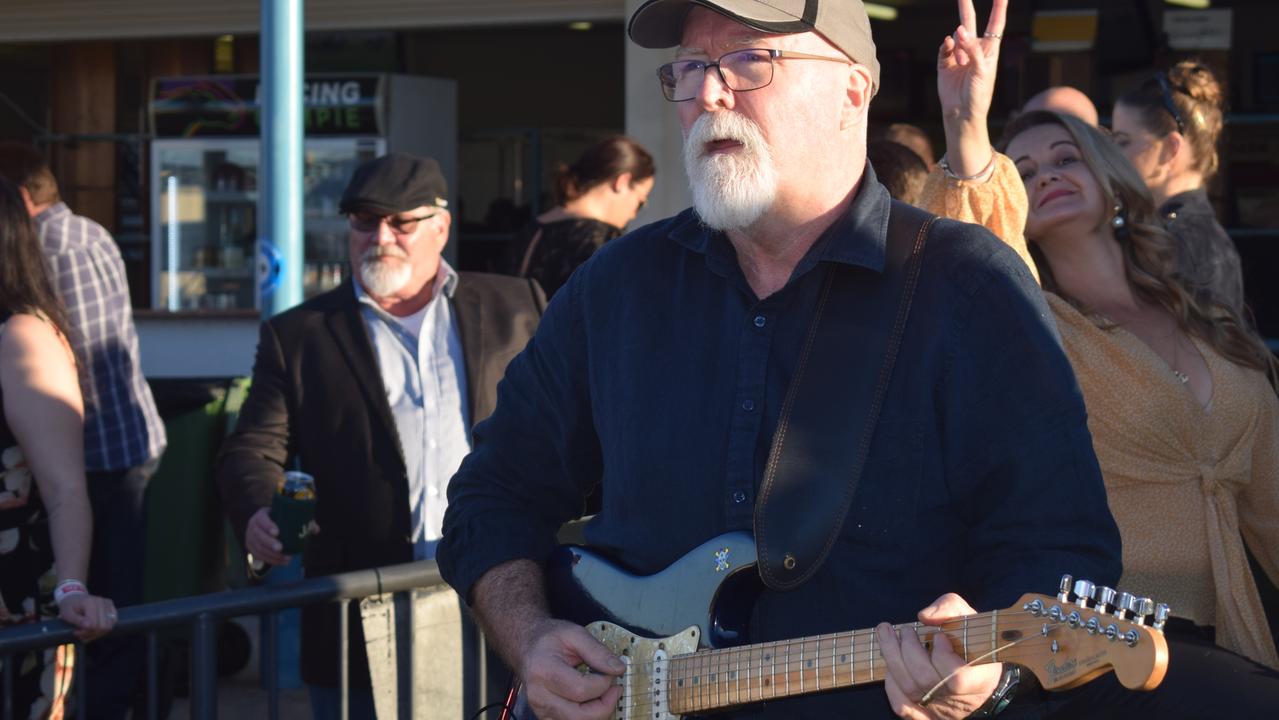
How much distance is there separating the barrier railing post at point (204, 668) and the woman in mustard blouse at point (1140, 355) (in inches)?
73.7

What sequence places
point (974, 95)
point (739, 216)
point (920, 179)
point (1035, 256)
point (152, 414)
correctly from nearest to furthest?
point (739, 216)
point (974, 95)
point (1035, 256)
point (920, 179)
point (152, 414)

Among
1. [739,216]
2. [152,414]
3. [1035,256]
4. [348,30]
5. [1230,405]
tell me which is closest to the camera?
[739,216]

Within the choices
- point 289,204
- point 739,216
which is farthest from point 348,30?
point 739,216

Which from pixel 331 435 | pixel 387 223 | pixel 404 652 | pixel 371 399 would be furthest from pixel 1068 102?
pixel 404 652

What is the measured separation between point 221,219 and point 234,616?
313 inches

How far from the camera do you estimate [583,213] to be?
6.05 m

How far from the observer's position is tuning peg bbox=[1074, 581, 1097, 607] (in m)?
2.01

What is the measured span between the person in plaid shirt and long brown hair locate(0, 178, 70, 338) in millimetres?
1064

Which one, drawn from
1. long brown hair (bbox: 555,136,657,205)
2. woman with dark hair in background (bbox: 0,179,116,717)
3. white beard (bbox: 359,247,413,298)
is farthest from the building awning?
woman with dark hair in background (bbox: 0,179,116,717)

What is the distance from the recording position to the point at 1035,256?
3625 millimetres

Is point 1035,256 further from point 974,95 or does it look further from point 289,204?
point 289,204

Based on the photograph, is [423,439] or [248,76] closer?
[423,439]

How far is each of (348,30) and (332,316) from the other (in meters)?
6.60

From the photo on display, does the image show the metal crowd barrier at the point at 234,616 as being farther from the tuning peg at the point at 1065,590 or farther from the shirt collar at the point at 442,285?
the tuning peg at the point at 1065,590
